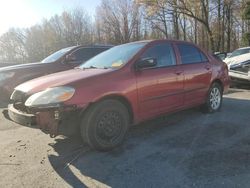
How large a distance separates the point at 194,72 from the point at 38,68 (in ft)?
14.4

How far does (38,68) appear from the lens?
854 centimetres

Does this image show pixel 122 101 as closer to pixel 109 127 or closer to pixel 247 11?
pixel 109 127

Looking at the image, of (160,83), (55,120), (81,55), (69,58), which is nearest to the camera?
(55,120)

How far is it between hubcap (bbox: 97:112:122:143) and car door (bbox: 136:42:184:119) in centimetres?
50

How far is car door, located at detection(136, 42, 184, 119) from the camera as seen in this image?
5.07 metres

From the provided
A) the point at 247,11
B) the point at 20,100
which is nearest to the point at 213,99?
the point at 20,100

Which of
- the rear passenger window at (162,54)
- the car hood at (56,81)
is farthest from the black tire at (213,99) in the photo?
the car hood at (56,81)

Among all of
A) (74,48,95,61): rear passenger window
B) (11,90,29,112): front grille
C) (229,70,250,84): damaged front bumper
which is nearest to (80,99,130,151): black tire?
(11,90,29,112): front grille

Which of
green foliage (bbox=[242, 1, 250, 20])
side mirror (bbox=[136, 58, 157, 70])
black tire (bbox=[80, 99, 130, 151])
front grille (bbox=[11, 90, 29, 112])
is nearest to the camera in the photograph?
black tire (bbox=[80, 99, 130, 151])

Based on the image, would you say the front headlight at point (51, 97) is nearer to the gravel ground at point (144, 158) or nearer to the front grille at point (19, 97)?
the front grille at point (19, 97)

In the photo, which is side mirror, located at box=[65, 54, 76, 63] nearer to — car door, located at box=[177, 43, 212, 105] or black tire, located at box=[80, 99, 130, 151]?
car door, located at box=[177, 43, 212, 105]

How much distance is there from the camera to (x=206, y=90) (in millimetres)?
6578

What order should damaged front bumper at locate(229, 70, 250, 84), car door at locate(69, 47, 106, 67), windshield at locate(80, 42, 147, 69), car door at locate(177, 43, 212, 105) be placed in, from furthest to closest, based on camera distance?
1. damaged front bumper at locate(229, 70, 250, 84)
2. car door at locate(69, 47, 106, 67)
3. car door at locate(177, 43, 212, 105)
4. windshield at locate(80, 42, 147, 69)

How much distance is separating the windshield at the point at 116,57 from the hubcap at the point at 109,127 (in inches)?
31.8
